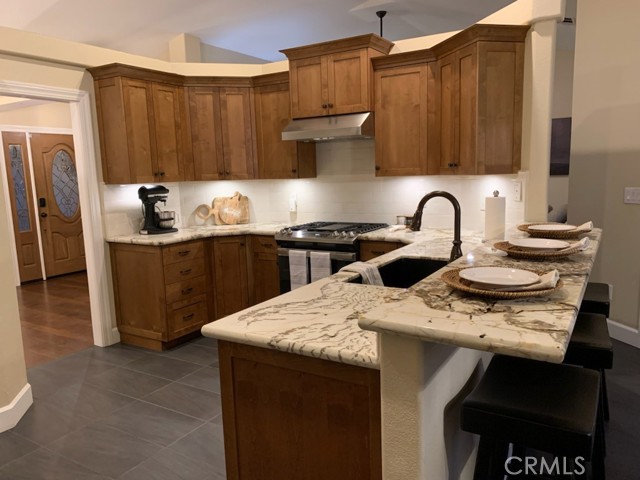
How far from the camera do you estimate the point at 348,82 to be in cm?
393

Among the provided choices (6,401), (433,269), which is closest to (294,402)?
(433,269)

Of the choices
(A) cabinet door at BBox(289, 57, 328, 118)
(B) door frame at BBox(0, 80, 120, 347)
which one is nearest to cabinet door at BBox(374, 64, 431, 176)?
(A) cabinet door at BBox(289, 57, 328, 118)

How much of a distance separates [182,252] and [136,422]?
1538mm

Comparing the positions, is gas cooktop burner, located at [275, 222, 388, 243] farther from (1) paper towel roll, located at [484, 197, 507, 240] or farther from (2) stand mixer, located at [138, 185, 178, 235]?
(1) paper towel roll, located at [484, 197, 507, 240]

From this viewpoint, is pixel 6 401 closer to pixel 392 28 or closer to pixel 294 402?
pixel 294 402

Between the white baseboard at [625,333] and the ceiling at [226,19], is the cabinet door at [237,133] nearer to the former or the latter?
the ceiling at [226,19]

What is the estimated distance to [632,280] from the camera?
374 cm

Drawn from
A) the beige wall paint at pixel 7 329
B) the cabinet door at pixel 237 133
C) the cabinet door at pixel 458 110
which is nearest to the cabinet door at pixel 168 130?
the cabinet door at pixel 237 133

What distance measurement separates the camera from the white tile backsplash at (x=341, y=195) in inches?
154

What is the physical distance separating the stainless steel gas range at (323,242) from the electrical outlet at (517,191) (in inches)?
43.2

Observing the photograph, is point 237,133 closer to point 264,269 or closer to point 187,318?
point 264,269

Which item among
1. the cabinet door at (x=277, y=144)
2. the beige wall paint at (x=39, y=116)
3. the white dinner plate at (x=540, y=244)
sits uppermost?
the beige wall paint at (x=39, y=116)

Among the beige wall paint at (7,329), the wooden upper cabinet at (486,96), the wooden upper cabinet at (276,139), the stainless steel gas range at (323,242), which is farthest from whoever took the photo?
the wooden upper cabinet at (276,139)

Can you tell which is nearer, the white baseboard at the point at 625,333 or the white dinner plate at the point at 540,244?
the white dinner plate at the point at 540,244
